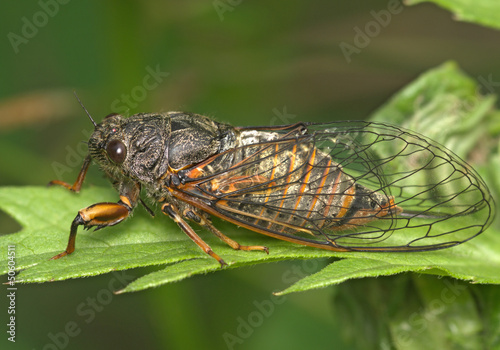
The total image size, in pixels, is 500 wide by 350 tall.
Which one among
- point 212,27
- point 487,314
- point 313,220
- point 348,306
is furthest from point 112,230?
point 212,27

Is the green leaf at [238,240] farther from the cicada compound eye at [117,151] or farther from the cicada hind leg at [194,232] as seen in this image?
the cicada compound eye at [117,151]

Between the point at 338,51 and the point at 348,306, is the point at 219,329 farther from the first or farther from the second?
→ the point at 338,51

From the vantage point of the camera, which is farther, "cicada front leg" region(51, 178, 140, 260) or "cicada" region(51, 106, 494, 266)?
"cicada" region(51, 106, 494, 266)

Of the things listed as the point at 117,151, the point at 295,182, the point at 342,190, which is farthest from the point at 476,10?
the point at 117,151

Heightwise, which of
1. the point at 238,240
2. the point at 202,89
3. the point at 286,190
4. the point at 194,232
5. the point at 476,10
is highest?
the point at 476,10

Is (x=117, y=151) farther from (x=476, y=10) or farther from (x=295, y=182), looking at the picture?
(x=476, y=10)

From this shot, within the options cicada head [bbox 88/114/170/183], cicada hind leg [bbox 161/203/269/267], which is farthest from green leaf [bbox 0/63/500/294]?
cicada head [bbox 88/114/170/183]

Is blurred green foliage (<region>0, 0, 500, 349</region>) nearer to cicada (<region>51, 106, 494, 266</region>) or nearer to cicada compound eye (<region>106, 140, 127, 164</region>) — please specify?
cicada (<region>51, 106, 494, 266</region>)
